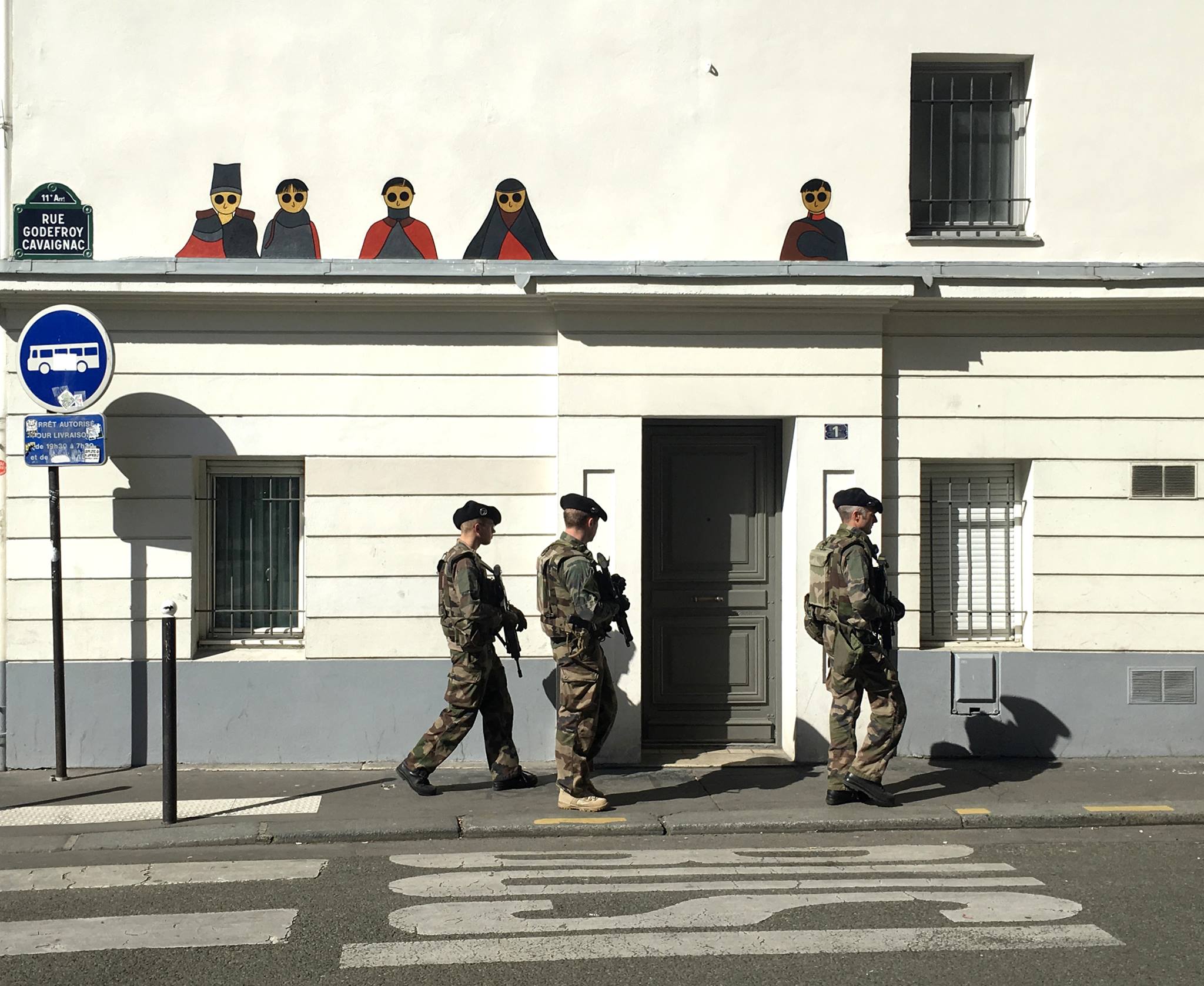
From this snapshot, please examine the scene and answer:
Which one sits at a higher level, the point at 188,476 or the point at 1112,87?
the point at 1112,87

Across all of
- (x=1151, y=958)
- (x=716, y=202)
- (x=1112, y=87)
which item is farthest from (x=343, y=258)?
(x=1151, y=958)

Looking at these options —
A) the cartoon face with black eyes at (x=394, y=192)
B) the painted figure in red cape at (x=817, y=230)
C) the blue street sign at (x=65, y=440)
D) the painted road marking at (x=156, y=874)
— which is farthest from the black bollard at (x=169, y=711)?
the painted figure in red cape at (x=817, y=230)

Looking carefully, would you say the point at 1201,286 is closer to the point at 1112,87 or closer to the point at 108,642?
the point at 1112,87

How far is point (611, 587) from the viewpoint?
729cm

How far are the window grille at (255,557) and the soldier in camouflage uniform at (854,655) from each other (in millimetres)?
3942

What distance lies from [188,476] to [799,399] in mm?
4476

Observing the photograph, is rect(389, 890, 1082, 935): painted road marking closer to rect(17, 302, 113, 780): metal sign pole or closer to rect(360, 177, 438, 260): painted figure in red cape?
rect(17, 302, 113, 780): metal sign pole

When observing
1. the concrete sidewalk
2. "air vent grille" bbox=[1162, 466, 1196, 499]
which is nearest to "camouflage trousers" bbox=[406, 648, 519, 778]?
the concrete sidewalk

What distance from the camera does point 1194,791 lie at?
7.88 meters

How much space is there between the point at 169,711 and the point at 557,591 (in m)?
2.35

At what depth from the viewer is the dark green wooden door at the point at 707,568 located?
904cm

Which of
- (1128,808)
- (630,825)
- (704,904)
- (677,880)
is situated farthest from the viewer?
(1128,808)

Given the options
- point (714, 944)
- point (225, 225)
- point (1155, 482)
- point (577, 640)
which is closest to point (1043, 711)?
point (1155, 482)

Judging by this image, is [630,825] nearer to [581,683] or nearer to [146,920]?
[581,683]
